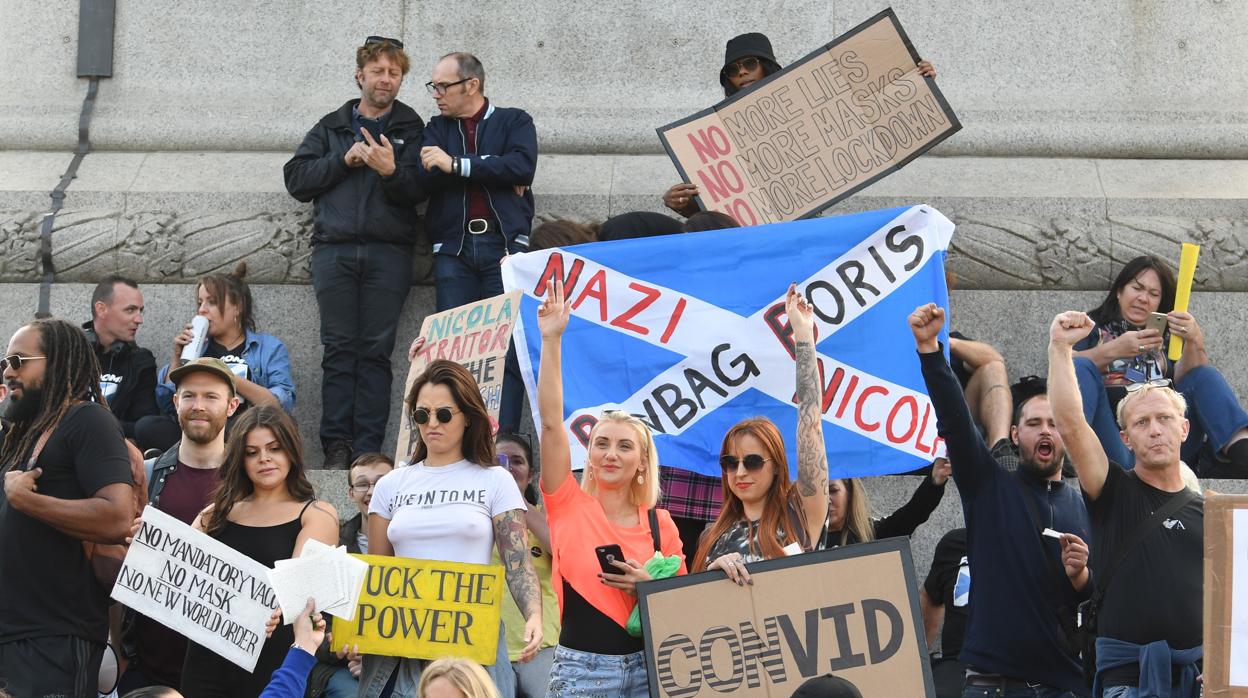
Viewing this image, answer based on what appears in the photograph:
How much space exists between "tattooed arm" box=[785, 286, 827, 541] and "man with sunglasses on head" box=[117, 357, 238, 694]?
7.94 ft

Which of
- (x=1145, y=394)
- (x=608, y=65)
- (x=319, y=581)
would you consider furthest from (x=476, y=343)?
(x=608, y=65)

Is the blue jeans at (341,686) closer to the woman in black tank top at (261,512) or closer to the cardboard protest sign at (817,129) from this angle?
the woman in black tank top at (261,512)

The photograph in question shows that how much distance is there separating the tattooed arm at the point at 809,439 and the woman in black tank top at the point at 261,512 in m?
1.79

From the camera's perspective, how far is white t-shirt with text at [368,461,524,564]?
741cm

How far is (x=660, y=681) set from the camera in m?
6.94

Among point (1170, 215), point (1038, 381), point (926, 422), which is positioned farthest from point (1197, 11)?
point (926, 422)

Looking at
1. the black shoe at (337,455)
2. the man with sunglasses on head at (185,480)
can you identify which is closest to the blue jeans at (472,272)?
the black shoe at (337,455)

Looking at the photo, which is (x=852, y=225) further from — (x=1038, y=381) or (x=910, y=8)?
(x=910, y=8)

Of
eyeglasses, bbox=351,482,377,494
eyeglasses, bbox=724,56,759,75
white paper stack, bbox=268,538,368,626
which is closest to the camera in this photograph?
white paper stack, bbox=268,538,368,626

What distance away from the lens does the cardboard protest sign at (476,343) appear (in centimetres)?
863

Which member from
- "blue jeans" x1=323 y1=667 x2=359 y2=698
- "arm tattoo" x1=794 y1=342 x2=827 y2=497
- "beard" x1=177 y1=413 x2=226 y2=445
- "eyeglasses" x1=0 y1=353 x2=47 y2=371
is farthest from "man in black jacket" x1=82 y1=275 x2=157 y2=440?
"arm tattoo" x1=794 y1=342 x2=827 y2=497

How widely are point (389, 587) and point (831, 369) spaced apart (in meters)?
2.73

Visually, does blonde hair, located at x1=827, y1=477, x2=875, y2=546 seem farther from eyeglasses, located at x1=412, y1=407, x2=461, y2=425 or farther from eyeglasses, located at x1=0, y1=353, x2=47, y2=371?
eyeglasses, located at x1=0, y1=353, x2=47, y2=371

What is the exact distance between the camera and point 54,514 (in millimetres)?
7520
